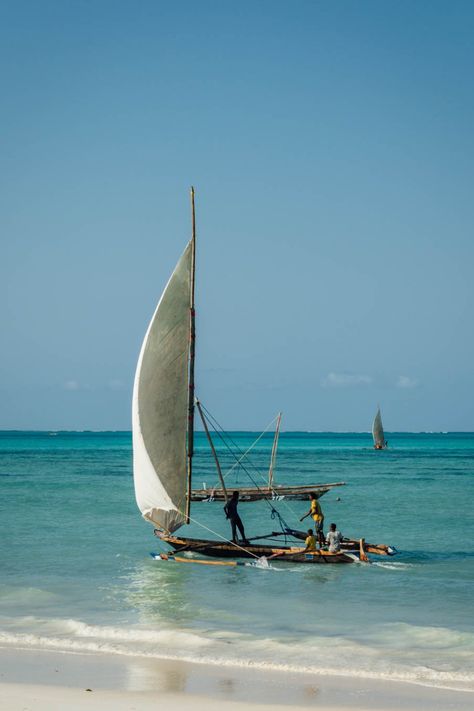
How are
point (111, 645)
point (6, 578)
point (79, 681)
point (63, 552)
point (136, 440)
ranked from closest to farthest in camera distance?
point (79, 681), point (111, 645), point (6, 578), point (136, 440), point (63, 552)

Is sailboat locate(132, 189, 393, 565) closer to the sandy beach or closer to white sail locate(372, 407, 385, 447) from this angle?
the sandy beach

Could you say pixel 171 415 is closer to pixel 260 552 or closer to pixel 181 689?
pixel 260 552

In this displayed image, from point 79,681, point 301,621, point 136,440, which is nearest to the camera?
point 79,681

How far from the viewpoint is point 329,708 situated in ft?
43.3

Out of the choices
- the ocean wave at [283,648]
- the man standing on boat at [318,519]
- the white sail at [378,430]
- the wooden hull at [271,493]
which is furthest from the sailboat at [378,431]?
the ocean wave at [283,648]

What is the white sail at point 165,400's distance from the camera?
89.1ft

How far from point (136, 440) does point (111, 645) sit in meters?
10.1

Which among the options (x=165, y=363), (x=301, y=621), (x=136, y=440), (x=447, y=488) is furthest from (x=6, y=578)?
(x=447, y=488)

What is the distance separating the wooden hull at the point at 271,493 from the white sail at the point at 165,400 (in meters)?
26.5

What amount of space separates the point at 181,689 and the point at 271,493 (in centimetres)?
4168

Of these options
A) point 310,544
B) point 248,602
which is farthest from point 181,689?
point 310,544

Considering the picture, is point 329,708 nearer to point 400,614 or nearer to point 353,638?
point 353,638

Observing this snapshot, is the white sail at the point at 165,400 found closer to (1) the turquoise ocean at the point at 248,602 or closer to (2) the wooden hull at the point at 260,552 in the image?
(2) the wooden hull at the point at 260,552

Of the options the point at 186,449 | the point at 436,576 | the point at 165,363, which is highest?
the point at 165,363
